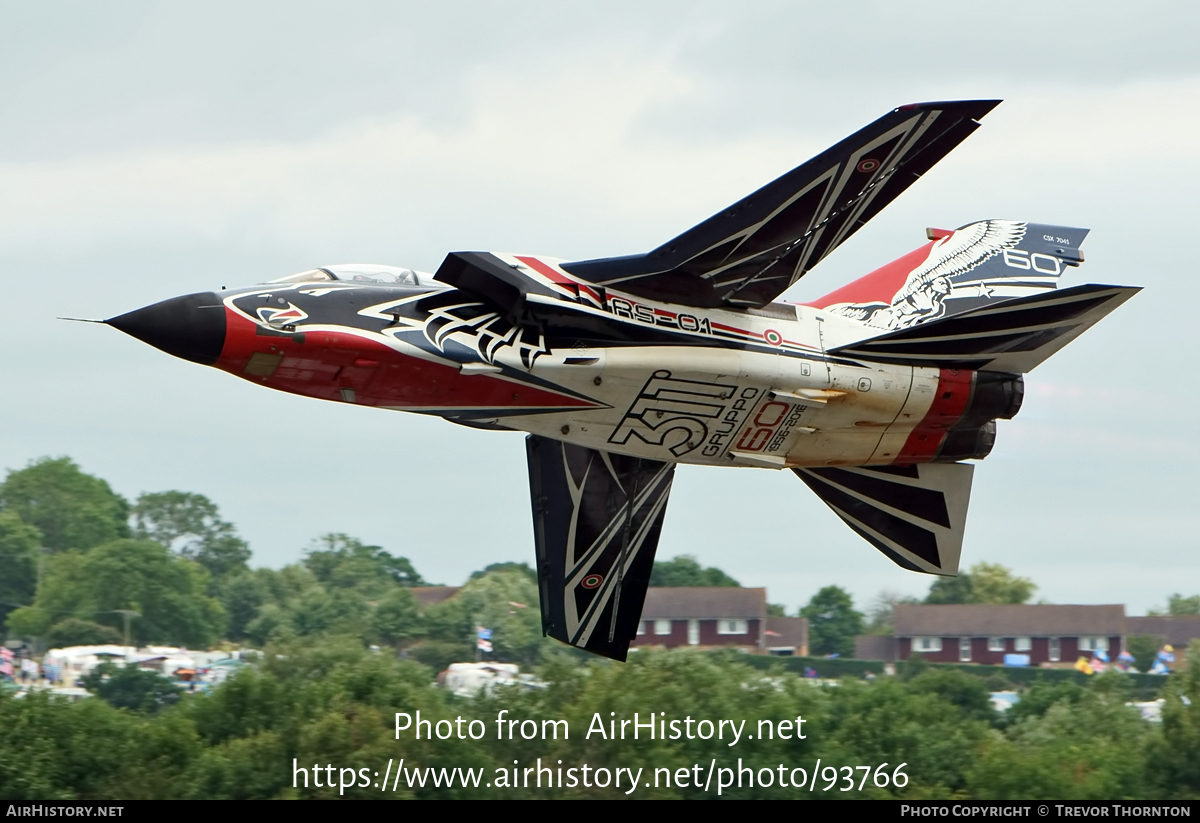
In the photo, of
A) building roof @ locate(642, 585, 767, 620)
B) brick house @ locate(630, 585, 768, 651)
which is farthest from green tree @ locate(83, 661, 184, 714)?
building roof @ locate(642, 585, 767, 620)

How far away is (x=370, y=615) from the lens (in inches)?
2591

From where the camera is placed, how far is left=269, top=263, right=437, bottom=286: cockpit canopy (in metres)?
13.4

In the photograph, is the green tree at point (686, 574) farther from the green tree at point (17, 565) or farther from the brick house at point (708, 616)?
the green tree at point (17, 565)

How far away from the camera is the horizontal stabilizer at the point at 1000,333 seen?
1541 cm

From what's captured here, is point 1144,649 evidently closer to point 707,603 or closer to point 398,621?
point 707,603

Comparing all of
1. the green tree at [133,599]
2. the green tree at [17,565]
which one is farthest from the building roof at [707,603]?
the green tree at [17,565]

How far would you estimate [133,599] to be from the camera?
228 feet

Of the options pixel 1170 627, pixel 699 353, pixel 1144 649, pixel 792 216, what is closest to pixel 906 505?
pixel 699 353

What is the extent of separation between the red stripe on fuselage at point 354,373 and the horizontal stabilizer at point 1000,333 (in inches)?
155

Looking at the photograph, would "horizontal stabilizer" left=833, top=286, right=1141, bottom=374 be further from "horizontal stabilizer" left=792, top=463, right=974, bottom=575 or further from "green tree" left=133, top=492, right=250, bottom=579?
"green tree" left=133, top=492, right=250, bottom=579

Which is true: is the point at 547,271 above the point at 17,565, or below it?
above

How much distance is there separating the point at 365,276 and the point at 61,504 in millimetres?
82874

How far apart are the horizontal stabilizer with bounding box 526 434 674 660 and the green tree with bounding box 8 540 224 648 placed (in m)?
55.1

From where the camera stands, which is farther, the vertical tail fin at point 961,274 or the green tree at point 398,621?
the green tree at point 398,621
